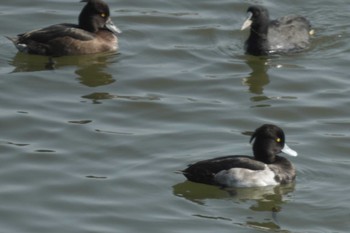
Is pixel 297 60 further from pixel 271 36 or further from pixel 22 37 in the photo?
pixel 22 37

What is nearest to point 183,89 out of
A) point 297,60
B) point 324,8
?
point 297,60

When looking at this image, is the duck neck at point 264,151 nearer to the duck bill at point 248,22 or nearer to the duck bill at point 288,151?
the duck bill at point 288,151

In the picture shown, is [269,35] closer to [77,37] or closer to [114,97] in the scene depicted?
[77,37]

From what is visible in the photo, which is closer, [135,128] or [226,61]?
[135,128]

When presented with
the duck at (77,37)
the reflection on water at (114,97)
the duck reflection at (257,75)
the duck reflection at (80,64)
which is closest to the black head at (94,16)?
the duck at (77,37)

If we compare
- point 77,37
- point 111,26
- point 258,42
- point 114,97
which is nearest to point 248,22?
point 258,42

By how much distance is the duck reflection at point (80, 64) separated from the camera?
1942cm

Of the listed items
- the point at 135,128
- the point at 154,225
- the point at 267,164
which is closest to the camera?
the point at 154,225

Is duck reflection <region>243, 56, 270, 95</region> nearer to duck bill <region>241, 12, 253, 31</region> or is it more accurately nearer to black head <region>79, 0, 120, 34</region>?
duck bill <region>241, 12, 253, 31</region>

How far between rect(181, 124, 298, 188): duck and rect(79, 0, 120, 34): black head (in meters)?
4.97

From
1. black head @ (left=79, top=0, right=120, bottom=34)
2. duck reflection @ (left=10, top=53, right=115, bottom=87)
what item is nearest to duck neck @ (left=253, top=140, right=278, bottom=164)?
duck reflection @ (left=10, top=53, right=115, bottom=87)

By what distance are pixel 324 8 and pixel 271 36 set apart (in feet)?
7.23

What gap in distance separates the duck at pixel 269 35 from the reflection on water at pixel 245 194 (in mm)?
4751

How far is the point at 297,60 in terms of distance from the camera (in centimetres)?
2017
